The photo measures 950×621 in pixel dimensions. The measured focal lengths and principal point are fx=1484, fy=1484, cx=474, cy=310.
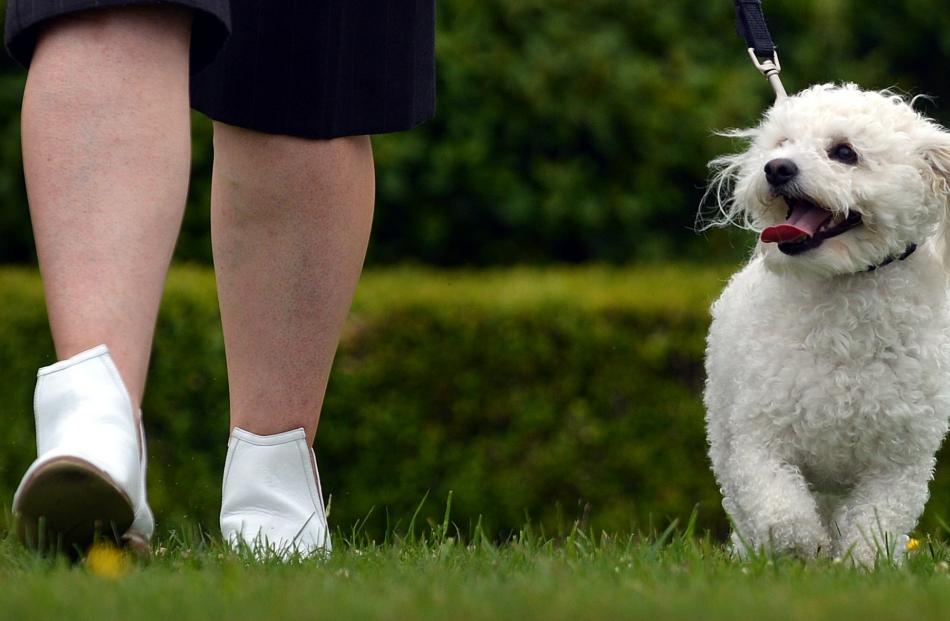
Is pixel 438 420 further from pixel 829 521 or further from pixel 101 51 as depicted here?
pixel 101 51

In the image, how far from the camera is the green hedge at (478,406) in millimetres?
4973

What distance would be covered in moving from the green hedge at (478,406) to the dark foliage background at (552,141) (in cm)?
92

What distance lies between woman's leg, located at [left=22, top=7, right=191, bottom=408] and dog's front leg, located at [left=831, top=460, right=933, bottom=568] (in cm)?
158

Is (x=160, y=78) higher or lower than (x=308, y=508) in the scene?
higher

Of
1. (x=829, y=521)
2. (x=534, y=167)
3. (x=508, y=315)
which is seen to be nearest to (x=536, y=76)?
(x=534, y=167)

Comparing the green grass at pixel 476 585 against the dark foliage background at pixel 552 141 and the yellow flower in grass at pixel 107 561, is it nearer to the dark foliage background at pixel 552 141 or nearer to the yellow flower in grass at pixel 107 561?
the yellow flower in grass at pixel 107 561

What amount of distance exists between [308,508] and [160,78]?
3.41ft

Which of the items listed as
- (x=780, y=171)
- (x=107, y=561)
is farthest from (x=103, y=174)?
(x=780, y=171)

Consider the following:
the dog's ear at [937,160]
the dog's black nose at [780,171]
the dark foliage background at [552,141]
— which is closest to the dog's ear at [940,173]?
the dog's ear at [937,160]

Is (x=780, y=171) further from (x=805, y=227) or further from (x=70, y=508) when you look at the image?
(x=70, y=508)

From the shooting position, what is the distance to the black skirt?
3.07 meters

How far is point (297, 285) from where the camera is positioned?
3.16 metres

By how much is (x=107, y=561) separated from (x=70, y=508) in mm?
116

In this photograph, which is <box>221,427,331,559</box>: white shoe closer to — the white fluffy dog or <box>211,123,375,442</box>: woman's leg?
<box>211,123,375,442</box>: woman's leg
